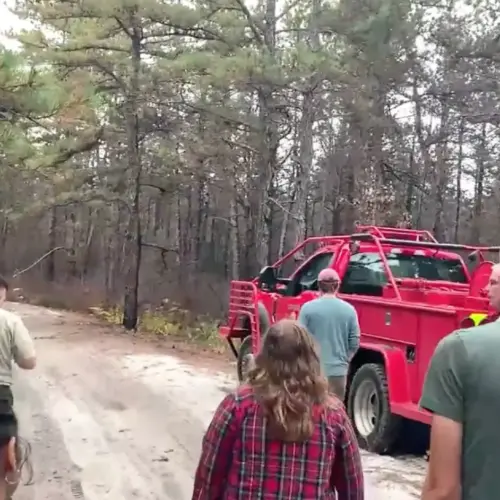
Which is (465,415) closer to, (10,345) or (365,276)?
(10,345)

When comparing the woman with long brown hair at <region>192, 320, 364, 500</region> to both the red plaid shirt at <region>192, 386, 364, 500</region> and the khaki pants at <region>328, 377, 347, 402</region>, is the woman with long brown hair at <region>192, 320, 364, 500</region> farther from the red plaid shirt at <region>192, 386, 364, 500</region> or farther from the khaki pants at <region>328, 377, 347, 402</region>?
the khaki pants at <region>328, 377, 347, 402</region>

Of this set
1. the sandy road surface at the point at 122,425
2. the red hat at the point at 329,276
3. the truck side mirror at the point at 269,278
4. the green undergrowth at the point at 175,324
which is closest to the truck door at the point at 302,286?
the truck side mirror at the point at 269,278

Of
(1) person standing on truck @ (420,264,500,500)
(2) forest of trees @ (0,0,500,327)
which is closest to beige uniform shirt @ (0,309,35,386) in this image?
(1) person standing on truck @ (420,264,500,500)

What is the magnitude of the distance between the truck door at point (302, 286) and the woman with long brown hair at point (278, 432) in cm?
678

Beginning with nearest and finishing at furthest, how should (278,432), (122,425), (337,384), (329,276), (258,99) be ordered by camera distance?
(278,432) < (329,276) < (337,384) < (122,425) < (258,99)

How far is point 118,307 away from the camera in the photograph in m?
28.2

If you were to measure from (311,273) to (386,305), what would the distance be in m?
2.30

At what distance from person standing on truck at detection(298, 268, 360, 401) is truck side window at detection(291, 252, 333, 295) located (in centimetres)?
269

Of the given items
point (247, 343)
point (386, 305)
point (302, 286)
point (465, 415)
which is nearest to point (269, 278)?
point (302, 286)

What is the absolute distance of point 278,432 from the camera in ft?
9.76

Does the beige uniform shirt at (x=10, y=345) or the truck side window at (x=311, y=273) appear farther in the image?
the truck side window at (x=311, y=273)

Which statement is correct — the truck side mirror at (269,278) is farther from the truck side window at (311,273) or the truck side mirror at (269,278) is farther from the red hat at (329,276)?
the red hat at (329,276)

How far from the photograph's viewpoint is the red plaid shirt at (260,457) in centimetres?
298

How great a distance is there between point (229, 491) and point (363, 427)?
5.62m
